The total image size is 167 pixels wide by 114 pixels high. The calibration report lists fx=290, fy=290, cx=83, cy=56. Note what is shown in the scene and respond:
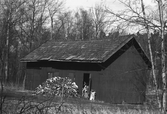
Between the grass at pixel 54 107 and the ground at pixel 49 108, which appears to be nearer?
the ground at pixel 49 108

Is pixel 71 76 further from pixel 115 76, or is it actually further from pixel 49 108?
pixel 49 108

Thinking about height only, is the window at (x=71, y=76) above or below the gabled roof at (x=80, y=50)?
below

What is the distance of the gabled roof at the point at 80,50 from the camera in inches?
853

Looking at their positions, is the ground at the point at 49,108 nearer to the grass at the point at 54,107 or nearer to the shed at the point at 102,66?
the grass at the point at 54,107

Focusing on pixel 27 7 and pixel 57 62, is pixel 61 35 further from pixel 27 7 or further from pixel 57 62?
pixel 57 62

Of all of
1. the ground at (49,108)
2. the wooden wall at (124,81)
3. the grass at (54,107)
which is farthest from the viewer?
the wooden wall at (124,81)

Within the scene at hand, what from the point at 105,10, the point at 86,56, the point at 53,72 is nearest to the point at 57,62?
the point at 53,72

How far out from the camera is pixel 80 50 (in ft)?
78.9

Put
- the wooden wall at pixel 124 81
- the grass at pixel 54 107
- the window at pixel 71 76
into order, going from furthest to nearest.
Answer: the window at pixel 71 76, the wooden wall at pixel 124 81, the grass at pixel 54 107

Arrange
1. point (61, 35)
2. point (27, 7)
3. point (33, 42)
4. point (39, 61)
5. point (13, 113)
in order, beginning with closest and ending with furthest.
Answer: point (13, 113) → point (39, 61) → point (27, 7) → point (33, 42) → point (61, 35)

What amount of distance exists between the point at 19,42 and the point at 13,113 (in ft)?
129

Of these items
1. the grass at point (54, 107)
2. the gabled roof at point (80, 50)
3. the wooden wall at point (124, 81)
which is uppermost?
the gabled roof at point (80, 50)

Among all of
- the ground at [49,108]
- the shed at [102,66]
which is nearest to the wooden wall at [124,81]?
the shed at [102,66]

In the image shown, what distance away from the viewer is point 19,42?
43875 mm
